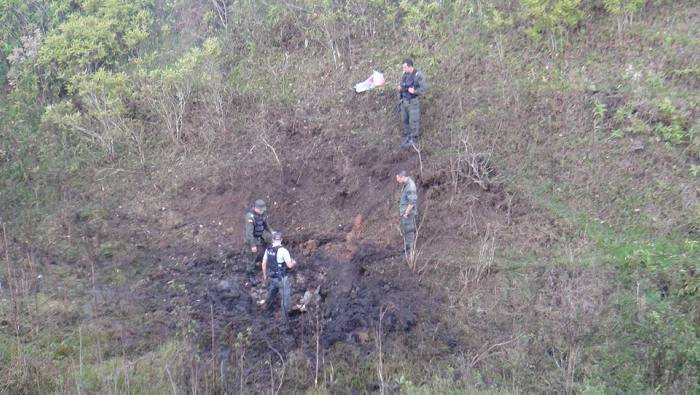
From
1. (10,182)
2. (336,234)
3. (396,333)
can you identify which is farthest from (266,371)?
(10,182)

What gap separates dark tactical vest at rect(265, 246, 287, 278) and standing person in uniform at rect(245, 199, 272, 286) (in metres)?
0.94

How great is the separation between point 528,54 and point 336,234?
534cm

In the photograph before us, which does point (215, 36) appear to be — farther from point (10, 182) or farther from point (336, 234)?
point (336, 234)

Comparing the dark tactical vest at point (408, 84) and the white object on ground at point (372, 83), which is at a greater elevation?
the dark tactical vest at point (408, 84)

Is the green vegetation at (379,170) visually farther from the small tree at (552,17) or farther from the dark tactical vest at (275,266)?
the dark tactical vest at (275,266)

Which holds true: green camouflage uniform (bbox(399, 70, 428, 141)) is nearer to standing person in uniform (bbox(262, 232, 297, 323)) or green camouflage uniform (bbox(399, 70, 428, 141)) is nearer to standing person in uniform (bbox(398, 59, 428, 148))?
standing person in uniform (bbox(398, 59, 428, 148))

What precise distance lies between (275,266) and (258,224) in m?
1.36

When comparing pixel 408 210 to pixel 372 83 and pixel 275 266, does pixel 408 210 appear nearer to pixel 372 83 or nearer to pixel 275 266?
pixel 275 266

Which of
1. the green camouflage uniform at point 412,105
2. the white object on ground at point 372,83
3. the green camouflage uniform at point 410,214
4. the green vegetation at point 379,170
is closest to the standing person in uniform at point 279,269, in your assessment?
the green vegetation at point 379,170

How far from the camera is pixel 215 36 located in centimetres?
1628

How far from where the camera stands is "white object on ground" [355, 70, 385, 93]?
45.6 feet

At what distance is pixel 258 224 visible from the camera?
1157 centimetres

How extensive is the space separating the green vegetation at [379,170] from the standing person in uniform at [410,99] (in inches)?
17.3

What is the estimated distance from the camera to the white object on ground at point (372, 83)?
13906 mm
